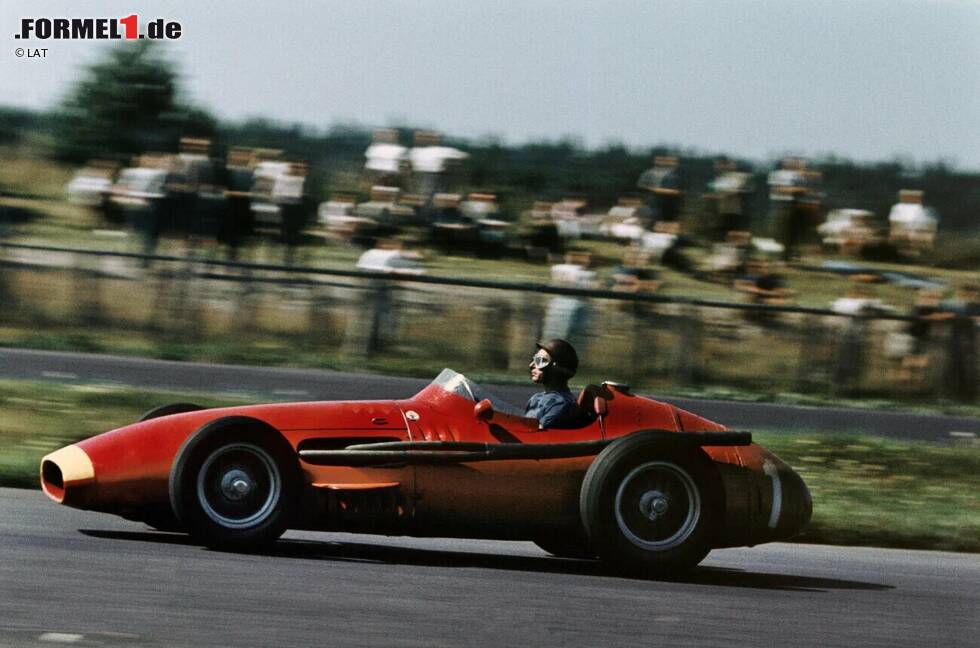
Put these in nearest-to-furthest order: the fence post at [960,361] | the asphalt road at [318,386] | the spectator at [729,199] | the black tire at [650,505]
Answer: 1. the black tire at [650,505]
2. the asphalt road at [318,386]
3. the fence post at [960,361]
4. the spectator at [729,199]

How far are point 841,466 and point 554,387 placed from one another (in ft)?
13.8

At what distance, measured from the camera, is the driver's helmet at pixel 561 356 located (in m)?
6.90

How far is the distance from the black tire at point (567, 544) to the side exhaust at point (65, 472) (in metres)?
1.90

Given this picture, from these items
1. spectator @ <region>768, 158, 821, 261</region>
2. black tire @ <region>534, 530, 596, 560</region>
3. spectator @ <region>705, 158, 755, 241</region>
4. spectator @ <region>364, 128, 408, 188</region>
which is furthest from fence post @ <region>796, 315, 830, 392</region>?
black tire @ <region>534, 530, 596, 560</region>

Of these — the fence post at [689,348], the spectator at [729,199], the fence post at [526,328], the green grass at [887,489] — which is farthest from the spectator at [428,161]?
the green grass at [887,489]

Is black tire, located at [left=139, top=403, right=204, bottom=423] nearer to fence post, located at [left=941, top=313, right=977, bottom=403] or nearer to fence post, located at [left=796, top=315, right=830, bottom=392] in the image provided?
fence post, located at [left=796, top=315, right=830, bottom=392]

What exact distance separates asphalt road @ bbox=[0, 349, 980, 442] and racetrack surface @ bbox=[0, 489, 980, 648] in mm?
4288

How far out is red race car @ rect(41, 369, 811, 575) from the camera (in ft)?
20.4

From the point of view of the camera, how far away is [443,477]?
647cm

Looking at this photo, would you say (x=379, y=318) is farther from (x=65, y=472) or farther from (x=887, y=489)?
(x=65, y=472)

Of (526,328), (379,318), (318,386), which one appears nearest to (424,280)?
(379,318)

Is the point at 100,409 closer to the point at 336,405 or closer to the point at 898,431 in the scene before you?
the point at 336,405

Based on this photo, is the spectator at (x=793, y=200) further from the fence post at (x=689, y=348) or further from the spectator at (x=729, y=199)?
the fence post at (x=689, y=348)

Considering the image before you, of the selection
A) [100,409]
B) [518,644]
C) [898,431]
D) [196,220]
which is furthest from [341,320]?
[518,644]
